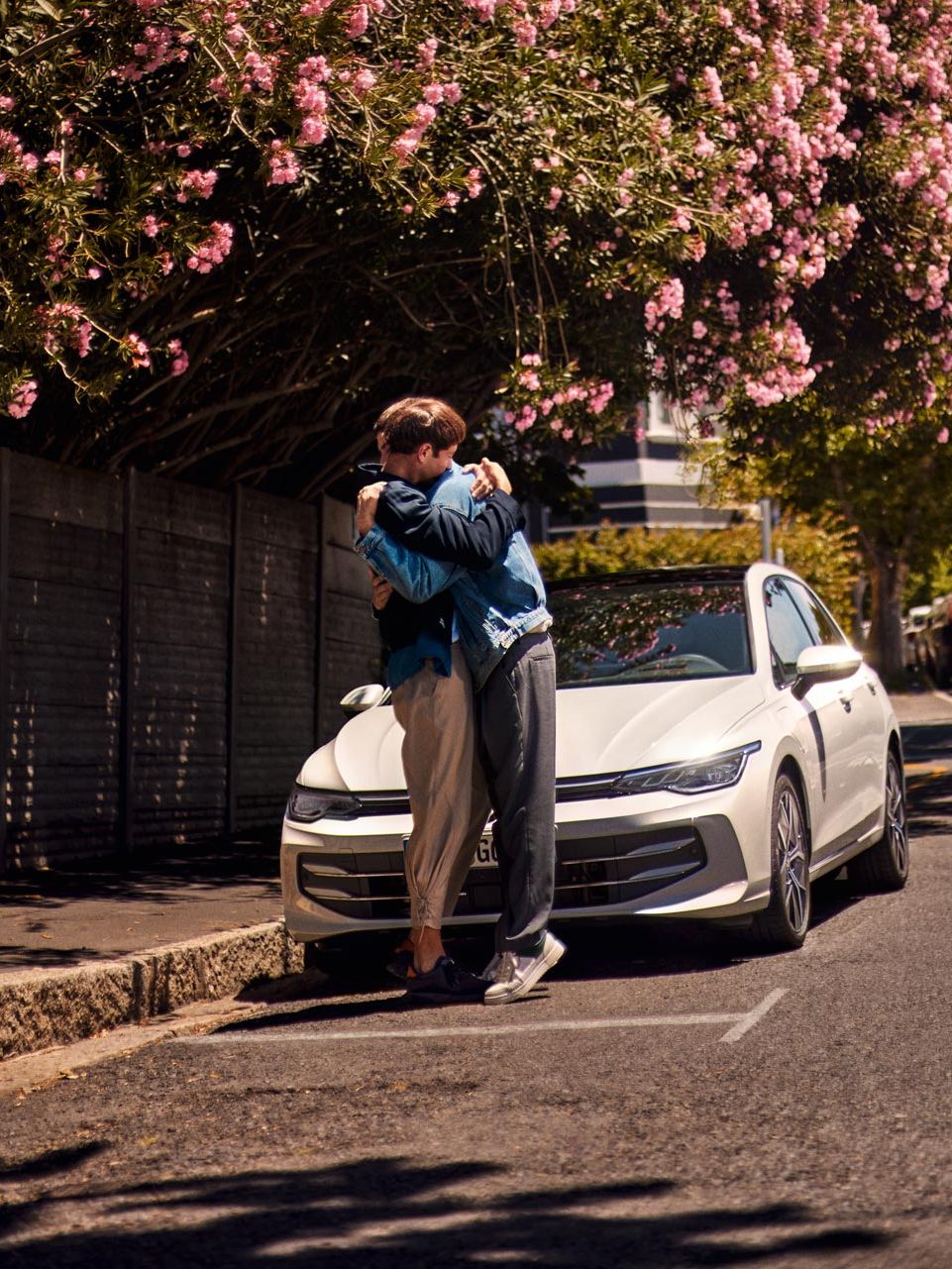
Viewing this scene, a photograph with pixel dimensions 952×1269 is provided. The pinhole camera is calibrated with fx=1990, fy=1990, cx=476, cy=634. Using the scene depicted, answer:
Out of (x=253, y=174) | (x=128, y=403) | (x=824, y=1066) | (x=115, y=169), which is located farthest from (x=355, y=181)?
(x=824, y=1066)

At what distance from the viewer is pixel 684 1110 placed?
16.3 ft

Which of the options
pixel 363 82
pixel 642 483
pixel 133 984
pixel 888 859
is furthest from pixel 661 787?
pixel 642 483

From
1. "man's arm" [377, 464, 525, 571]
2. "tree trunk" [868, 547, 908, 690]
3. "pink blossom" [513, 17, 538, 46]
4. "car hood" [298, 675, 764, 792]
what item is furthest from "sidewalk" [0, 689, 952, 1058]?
"tree trunk" [868, 547, 908, 690]

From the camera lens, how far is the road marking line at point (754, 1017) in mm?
5898

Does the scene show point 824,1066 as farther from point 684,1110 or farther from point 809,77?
point 809,77

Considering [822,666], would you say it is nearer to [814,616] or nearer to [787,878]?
[787,878]

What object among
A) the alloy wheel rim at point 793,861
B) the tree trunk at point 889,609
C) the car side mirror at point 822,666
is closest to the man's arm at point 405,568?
the alloy wheel rim at point 793,861

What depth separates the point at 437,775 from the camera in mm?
6809

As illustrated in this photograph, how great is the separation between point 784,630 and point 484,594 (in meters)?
2.45

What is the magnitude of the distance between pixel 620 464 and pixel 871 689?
53.0 meters

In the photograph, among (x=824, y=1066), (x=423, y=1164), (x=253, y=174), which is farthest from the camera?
(x=253, y=174)

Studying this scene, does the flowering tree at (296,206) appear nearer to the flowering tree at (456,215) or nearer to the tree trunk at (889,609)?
the flowering tree at (456,215)

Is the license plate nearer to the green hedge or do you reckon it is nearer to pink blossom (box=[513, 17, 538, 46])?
pink blossom (box=[513, 17, 538, 46])

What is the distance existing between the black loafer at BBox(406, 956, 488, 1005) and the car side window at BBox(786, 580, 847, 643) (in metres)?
3.24
